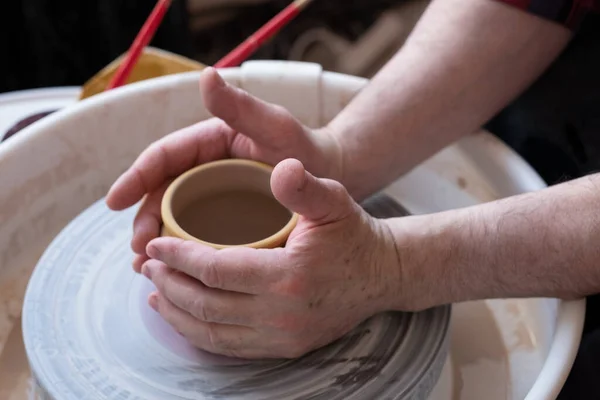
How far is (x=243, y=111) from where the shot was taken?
2.86 feet

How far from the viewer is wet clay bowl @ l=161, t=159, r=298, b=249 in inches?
34.8

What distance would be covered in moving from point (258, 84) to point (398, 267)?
0.48 metres

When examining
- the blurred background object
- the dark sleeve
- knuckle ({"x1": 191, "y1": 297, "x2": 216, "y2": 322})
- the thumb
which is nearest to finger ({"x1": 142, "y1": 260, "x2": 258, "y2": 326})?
knuckle ({"x1": 191, "y1": 297, "x2": 216, "y2": 322})

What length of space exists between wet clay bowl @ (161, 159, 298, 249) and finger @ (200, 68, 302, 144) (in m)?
0.04

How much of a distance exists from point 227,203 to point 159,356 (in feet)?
0.71

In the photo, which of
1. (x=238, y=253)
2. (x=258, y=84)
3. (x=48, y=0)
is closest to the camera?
(x=238, y=253)

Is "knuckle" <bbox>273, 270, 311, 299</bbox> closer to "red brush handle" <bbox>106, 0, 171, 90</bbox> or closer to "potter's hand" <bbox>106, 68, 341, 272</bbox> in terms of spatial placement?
"potter's hand" <bbox>106, 68, 341, 272</bbox>

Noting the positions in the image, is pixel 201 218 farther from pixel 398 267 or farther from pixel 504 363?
pixel 504 363

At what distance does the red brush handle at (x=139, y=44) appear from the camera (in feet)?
3.76

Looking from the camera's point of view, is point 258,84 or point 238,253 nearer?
point 238,253

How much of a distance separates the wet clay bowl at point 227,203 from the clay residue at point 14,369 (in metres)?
0.29

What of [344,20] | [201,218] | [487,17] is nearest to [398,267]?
[201,218]

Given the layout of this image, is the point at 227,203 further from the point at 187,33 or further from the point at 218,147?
the point at 187,33

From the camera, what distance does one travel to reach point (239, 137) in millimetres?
948
